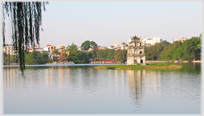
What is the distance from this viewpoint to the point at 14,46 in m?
8.69

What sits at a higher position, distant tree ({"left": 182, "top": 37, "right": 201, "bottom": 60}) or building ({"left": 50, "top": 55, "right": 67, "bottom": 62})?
distant tree ({"left": 182, "top": 37, "right": 201, "bottom": 60})

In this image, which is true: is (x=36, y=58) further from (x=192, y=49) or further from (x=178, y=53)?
(x=192, y=49)

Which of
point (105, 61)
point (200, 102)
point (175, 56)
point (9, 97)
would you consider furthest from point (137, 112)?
point (105, 61)

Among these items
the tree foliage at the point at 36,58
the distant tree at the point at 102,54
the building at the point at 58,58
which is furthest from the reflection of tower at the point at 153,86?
the distant tree at the point at 102,54

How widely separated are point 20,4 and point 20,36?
3.07 ft

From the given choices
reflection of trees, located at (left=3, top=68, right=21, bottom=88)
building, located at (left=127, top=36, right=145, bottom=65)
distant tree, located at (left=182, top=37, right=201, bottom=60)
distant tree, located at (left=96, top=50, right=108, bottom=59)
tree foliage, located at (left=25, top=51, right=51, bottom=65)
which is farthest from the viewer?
distant tree, located at (left=96, top=50, right=108, bottom=59)

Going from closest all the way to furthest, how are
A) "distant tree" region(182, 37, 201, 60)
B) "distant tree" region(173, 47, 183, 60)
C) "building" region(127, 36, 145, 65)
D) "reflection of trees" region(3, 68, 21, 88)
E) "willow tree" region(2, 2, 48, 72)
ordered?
1. "willow tree" region(2, 2, 48, 72)
2. "reflection of trees" region(3, 68, 21, 88)
3. "building" region(127, 36, 145, 65)
4. "distant tree" region(182, 37, 201, 60)
5. "distant tree" region(173, 47, 183, 60)

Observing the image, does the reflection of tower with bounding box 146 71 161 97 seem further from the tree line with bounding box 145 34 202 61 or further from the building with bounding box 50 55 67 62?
the building with bounding box 50 55 67 62

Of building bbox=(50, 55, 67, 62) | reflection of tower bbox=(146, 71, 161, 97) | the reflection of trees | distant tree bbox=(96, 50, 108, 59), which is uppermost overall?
distant tree bbox=(96, 50, 108, 59)

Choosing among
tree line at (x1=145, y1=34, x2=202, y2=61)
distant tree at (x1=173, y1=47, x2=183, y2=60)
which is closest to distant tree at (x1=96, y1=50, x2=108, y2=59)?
tree line at (x1=145, y1=34, x2=202, y2=61)

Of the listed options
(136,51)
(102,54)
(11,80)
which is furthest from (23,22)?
(102,54)

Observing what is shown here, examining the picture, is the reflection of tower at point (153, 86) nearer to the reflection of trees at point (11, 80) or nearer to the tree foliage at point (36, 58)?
the reflection of trees at point (11, 80)

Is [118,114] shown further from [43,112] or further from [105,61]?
[105,61]

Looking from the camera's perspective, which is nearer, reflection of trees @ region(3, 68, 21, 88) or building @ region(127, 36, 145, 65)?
reflection of trees @ region(3, 68, 21, 88)
